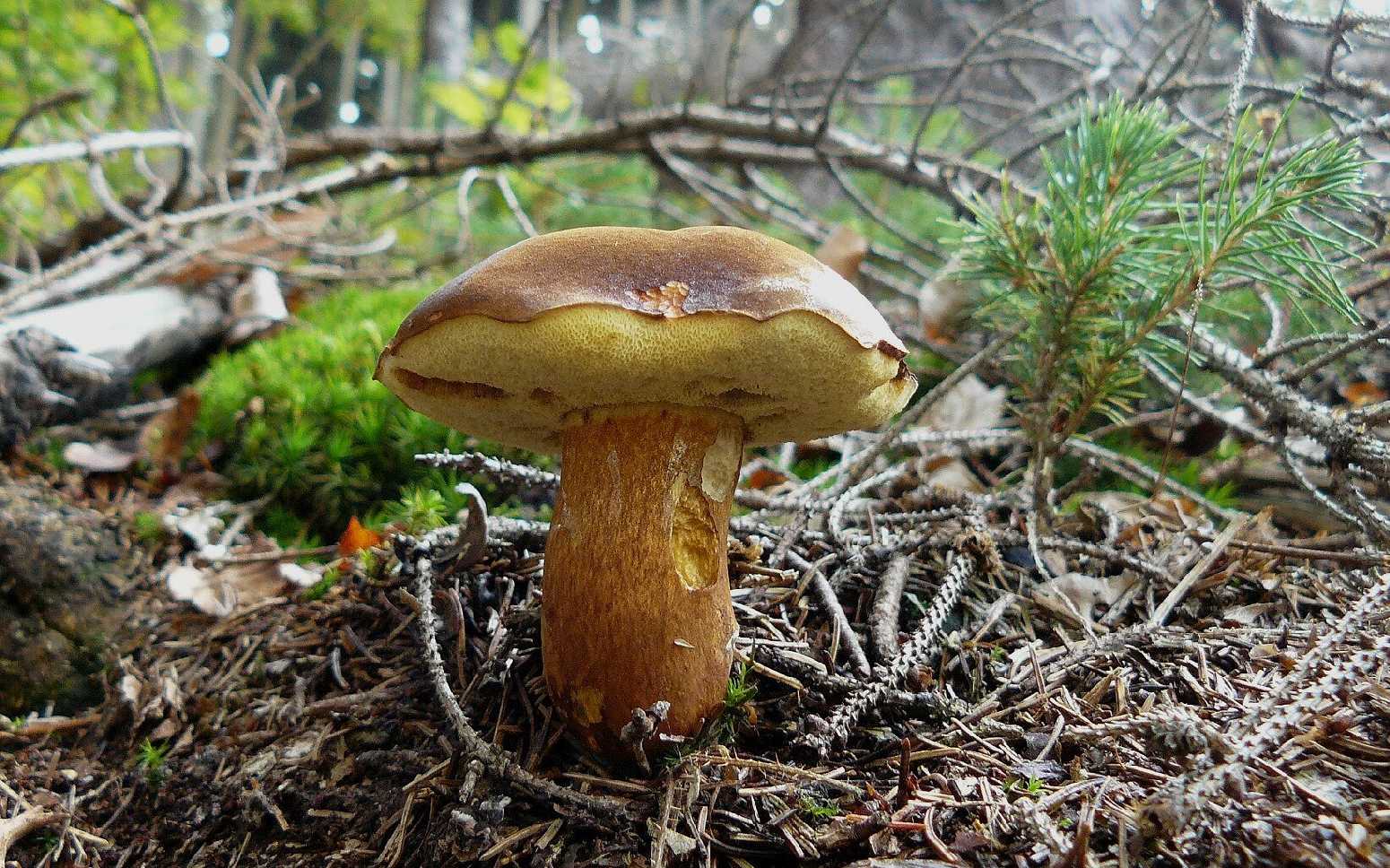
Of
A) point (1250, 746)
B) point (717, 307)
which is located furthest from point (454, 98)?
point (1250, 746)

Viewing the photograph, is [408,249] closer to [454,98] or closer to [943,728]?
[454,98]

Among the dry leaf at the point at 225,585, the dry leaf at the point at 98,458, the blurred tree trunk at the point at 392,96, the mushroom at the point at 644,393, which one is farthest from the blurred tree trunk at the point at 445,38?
the mushroom at the point at 644,393

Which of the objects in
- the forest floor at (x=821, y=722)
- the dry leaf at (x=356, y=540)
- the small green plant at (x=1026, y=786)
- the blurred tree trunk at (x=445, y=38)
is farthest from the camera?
the blurred tree trunk at (x=445, y=38)

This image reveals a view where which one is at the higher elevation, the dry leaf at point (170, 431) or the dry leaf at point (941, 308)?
the dry leaf at point (941, 308)

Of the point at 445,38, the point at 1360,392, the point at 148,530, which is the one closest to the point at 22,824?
the point at 148,530

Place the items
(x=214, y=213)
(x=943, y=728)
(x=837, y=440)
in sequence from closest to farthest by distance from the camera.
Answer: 1. (x=943, y=728)
2. (x=837, y=440)
3. (x=214, y=213)

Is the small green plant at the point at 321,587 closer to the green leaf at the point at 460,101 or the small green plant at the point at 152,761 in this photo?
the small green plant at the point at 152,761
